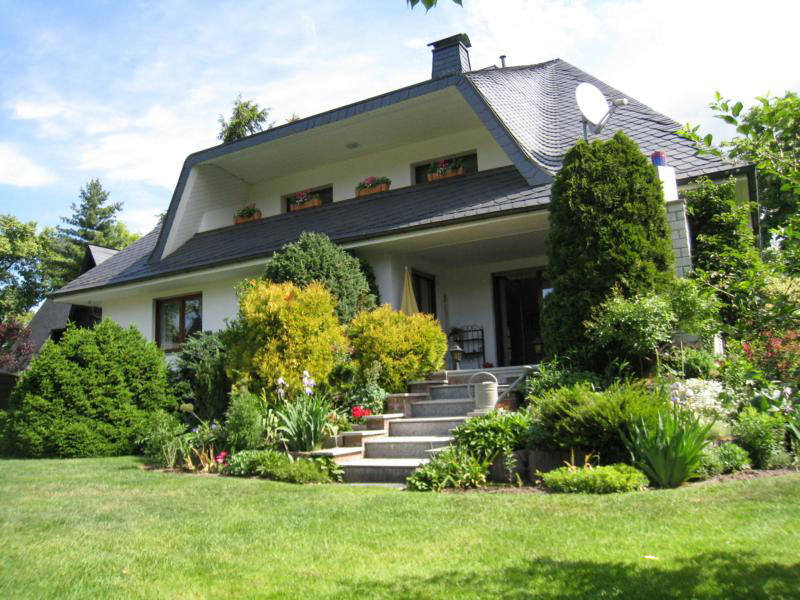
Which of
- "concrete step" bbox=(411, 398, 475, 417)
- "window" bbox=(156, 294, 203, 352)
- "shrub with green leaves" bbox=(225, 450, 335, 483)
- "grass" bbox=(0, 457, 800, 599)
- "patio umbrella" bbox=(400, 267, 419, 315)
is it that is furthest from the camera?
"window" bbox=(156, 294, 203, 352)

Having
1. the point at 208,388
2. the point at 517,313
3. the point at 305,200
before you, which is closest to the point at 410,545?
the point at 208,388

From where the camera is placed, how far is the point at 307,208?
16.3m

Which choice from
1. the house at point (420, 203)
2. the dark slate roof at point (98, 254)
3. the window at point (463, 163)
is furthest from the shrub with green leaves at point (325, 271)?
the dark slate roof at point (98, 254)

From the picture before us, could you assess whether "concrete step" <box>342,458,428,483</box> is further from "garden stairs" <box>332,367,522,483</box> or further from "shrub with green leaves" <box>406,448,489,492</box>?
"shrub with green leaves" <box>406,448,489,492</box>

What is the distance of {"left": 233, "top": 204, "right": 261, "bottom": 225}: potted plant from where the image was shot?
1730cm

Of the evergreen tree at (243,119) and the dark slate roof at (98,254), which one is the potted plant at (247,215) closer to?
the dark slate roof at (98,254)

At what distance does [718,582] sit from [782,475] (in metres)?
3.23

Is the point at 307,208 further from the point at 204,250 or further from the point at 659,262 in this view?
the point at 659,262

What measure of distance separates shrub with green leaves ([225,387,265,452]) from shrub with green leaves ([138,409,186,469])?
0.83 metres

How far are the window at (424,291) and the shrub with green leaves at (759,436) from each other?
7849 mm

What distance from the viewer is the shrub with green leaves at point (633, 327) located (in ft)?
25.7

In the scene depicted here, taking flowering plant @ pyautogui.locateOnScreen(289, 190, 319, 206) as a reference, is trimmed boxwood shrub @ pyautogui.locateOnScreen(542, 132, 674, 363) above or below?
A: below

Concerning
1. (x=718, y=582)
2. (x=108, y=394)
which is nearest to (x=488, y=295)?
(x=108, y=394)

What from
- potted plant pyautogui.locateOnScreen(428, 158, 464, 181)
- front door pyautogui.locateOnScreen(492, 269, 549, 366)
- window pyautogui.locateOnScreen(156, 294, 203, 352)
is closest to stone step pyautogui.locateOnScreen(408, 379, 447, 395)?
front door pyautogui.locateOnScreen(492, 269, 549, 366)
